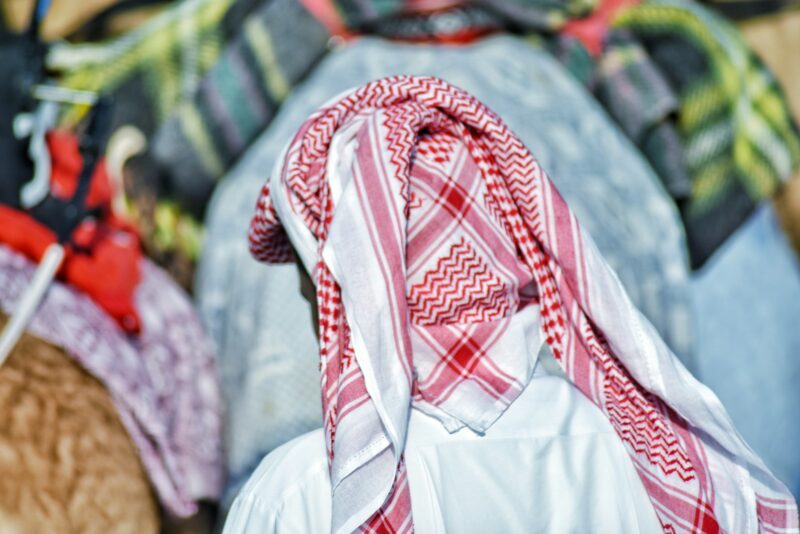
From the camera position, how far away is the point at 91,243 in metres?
1.68

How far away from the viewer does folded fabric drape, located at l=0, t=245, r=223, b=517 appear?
1550mm

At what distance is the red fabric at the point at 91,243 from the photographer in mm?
1593

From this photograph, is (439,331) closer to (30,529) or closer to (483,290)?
(483,290)

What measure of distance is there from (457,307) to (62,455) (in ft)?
2.05

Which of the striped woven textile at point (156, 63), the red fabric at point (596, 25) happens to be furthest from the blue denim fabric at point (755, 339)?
the striped woven textile at point (156, 63)

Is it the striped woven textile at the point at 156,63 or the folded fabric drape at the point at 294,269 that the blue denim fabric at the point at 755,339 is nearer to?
the folded fabric drape at the point at 294,269

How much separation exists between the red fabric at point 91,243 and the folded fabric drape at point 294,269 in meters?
0.18

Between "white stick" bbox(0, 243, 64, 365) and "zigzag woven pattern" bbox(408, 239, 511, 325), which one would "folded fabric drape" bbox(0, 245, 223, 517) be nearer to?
"white stick" bbox(0, 243, 64, 365)

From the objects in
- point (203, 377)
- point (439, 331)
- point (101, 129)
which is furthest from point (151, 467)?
point (439, 331)

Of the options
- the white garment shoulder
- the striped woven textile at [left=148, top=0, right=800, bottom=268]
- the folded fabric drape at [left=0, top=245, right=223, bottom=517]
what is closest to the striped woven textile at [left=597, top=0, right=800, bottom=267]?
the striped woven textile at [left=148, top=0, right=800, bottom=268]

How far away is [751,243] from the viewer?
2.12 meters

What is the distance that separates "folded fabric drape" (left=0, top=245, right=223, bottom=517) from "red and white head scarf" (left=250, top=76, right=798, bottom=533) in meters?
0.52

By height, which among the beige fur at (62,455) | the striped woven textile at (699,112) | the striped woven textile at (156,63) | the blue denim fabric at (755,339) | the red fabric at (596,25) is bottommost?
the blue denim fabric at (755,339)

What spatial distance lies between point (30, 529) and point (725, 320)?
4.32 ft
